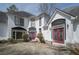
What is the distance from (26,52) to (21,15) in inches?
26.9

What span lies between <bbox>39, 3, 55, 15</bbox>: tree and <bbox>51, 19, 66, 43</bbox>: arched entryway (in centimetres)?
21

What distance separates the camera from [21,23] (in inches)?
113

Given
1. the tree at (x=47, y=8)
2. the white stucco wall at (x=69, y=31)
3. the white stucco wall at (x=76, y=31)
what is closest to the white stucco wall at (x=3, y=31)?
the tree at (x=47, y=8)

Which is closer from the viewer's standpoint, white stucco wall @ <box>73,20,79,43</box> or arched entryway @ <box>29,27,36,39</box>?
white stucco wall @ <box>73,20,79,43</box>

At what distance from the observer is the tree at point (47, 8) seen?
9.02 feet

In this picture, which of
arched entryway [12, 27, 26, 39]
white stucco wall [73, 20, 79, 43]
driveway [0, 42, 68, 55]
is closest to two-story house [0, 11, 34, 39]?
arched entryway [12, 27, 26, 39]

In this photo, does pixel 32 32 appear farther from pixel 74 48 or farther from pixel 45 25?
pixel 74 48

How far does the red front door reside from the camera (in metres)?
2.78

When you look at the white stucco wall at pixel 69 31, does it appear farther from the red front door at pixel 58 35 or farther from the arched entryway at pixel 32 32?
the arched entryway at pixel 32 32

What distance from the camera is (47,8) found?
9.14ft

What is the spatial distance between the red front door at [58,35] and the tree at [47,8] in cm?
35

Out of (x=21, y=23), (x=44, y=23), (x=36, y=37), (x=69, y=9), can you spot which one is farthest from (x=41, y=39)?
(x=69, y=9)

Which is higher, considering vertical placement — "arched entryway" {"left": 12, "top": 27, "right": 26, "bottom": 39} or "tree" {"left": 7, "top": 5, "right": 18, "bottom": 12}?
"tree" {"left": 7, "top": 5, "right": 18, "bottom": 12}

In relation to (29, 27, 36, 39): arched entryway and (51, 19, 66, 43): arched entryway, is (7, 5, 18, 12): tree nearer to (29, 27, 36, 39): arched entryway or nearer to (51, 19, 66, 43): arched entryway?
(29, 27, 36, 39): arched entryway
